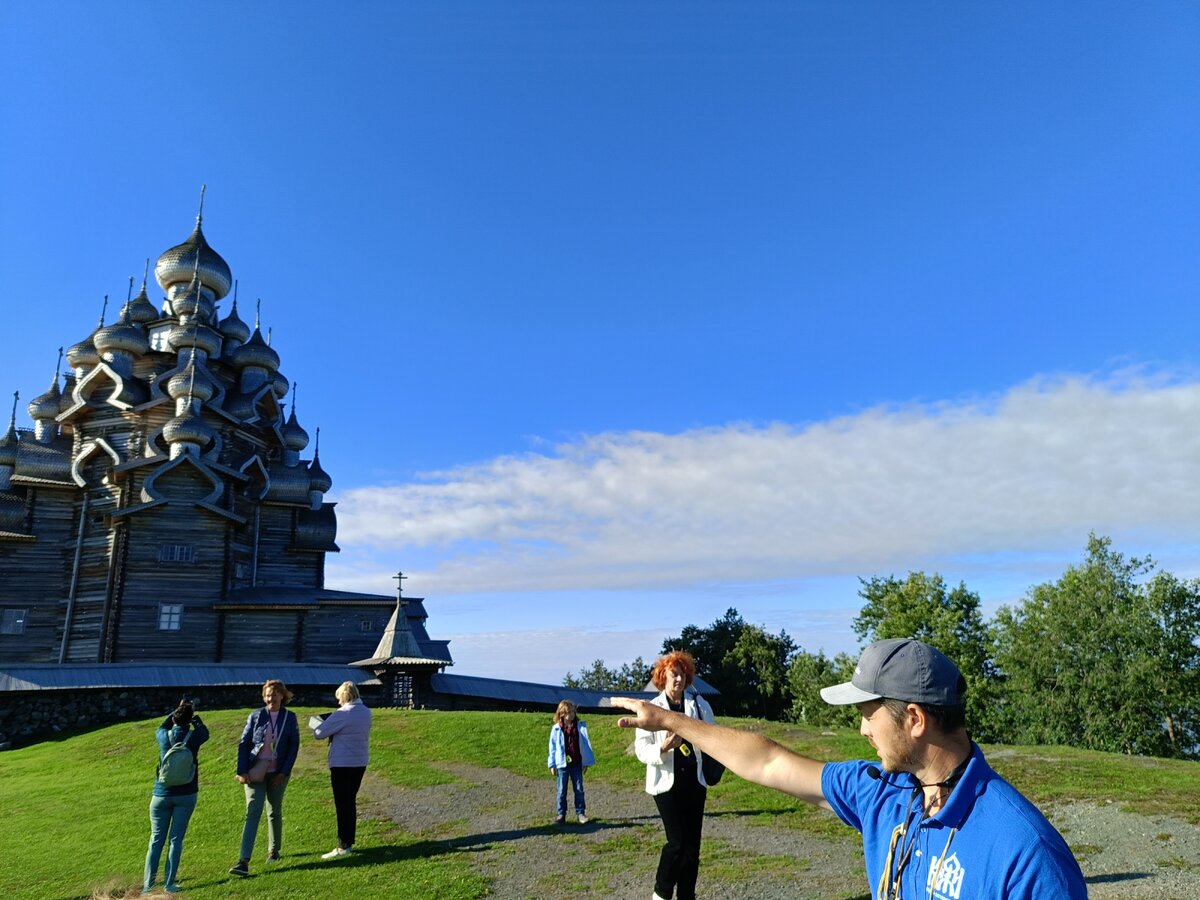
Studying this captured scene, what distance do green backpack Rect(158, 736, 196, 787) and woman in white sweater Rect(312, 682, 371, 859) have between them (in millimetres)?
1390

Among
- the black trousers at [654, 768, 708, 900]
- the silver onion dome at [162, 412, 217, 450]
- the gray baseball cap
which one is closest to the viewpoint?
the gray baseball cap

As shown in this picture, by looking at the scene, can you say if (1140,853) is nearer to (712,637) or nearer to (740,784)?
(740,784)

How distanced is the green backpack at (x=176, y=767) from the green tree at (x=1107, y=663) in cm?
4310

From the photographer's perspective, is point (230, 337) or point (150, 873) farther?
point (230, 337)

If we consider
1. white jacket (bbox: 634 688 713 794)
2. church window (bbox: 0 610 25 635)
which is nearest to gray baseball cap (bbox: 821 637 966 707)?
white jacket (bbox: 634 688 713 794)

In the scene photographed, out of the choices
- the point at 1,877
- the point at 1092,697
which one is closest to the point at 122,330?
the point at 1,877

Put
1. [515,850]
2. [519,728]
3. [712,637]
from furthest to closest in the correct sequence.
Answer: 1. [712,637]
2. [519,728]
3. [515,850]

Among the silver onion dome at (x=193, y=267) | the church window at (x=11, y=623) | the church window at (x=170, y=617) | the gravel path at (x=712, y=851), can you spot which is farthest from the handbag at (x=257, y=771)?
the silver onion dome at (x=193, y=267)

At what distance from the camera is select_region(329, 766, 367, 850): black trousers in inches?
376

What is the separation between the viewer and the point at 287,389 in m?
43.8

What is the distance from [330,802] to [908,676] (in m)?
13.3

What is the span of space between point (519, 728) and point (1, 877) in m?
12.8

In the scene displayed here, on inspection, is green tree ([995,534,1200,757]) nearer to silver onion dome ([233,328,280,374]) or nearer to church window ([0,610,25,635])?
silver onion dome ([233,328,280,374])

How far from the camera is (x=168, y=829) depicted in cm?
873
